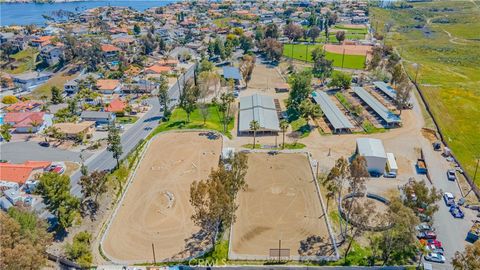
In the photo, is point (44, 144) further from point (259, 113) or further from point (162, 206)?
point (259, 113)

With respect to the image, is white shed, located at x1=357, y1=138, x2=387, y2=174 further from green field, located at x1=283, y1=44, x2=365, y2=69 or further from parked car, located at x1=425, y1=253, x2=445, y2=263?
green field, located at x1=283, y1=44, x2=365, y2=69

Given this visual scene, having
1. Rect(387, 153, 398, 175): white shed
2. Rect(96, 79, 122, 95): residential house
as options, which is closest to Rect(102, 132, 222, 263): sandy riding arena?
Rect(387, 153, 398, 175): white shed

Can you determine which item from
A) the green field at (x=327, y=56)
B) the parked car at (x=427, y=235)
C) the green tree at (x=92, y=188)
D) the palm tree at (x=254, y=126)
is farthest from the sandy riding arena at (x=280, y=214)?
the green field at (x=327, y=56)

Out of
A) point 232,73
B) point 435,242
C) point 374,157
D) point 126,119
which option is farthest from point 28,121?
point 435,242

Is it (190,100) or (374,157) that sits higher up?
(190,100)

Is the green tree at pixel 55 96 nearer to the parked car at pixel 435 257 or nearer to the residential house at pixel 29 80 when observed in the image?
the residential house at pixel 29 80
